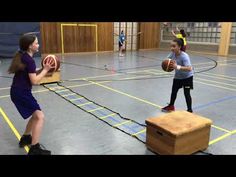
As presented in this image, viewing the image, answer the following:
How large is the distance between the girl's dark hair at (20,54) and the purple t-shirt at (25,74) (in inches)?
2.0

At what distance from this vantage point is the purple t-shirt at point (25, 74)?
3158 mm

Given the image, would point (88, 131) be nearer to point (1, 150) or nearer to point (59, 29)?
point (1, 150)

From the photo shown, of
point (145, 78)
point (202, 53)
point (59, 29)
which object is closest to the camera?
point (145, 78)

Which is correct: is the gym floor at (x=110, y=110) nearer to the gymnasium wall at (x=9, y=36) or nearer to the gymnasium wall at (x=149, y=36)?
the gymnasium wall at (x=9, y=36)

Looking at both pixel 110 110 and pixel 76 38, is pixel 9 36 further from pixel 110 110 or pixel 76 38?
pixel 110 110

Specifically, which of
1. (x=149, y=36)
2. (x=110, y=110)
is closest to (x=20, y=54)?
(x=110, y=110)

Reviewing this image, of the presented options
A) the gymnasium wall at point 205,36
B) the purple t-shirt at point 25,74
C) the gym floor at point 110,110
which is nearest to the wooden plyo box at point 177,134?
the gym floor at point 110,110

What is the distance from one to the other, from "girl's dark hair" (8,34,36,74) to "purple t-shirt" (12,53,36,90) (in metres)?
0.05

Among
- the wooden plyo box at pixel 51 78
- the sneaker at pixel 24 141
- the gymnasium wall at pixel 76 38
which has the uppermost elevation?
the gymnasium wall at pixel 76 38

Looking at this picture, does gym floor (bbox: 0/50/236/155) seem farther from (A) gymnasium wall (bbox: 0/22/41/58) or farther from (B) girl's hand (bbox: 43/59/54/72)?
(A) gymnasium wall (bbox: 0/22/41/58)
